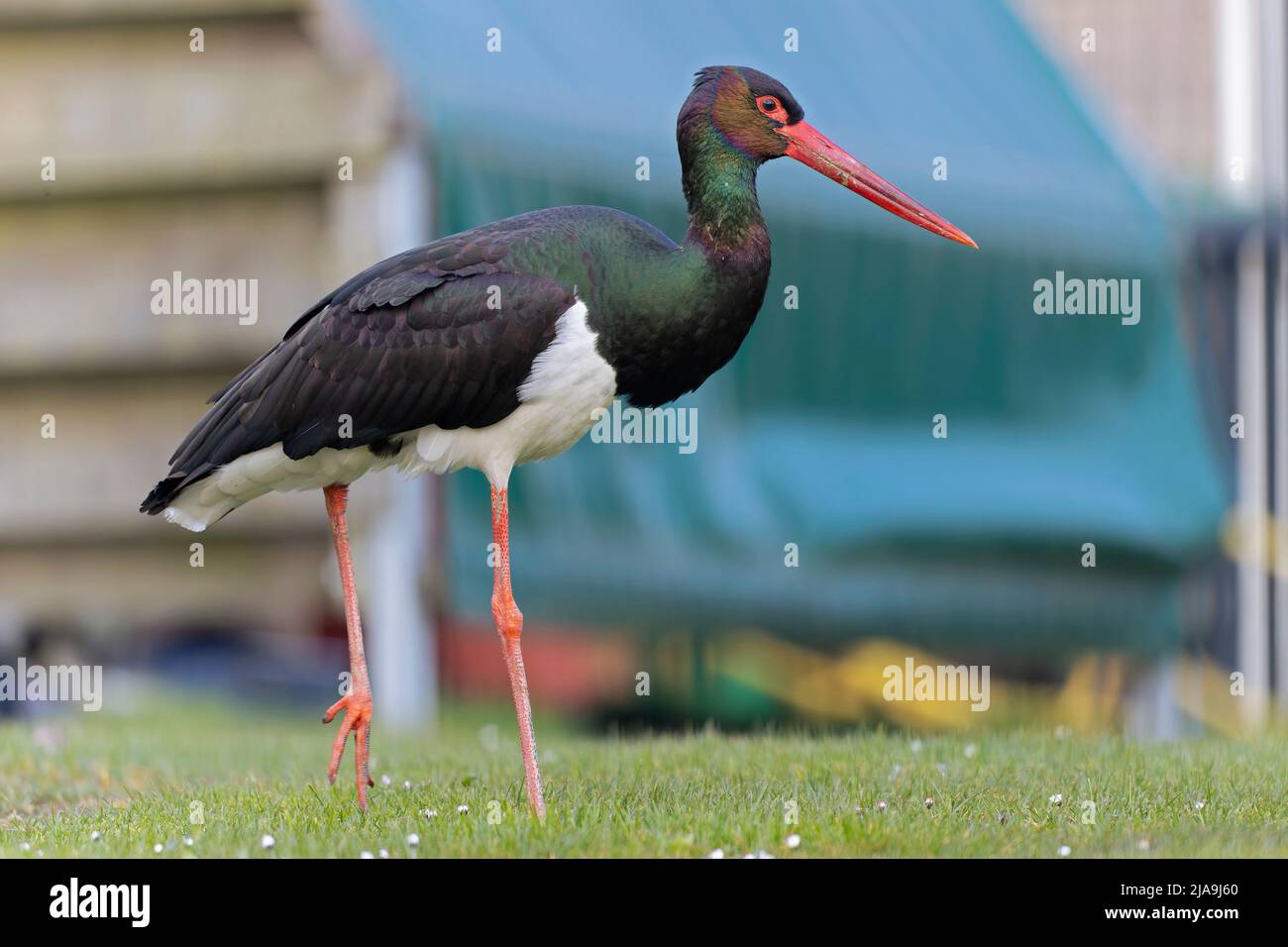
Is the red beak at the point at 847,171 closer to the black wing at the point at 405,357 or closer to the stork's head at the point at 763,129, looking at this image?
the stork's head at the point at 763,129

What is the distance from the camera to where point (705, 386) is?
578 inches

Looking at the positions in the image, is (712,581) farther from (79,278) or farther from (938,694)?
(79,278)

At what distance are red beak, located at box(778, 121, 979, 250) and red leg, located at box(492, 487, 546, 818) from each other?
1991 millimetres

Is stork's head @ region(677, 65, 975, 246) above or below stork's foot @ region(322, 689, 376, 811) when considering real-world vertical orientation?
above

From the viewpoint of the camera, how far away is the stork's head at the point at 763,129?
25.7 ft

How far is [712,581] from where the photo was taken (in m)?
14.8

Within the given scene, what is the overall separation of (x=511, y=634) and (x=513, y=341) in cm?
125

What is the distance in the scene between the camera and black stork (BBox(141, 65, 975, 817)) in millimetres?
7453

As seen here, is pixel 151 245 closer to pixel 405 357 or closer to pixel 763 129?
pixel 405 357

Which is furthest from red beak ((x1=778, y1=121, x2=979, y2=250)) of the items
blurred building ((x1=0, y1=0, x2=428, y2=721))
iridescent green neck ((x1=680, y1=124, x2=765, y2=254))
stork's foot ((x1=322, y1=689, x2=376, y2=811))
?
blurred building ((x1=0, y1=0, x2=428, y2=721))

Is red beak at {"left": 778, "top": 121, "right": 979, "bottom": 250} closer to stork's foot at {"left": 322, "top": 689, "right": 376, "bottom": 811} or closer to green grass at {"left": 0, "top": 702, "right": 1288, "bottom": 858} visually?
green grass at {"left": 0, "top": 702, "right": 1288, "bottom": 858}

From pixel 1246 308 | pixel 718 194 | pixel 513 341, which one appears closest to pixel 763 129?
pixel 718 194
